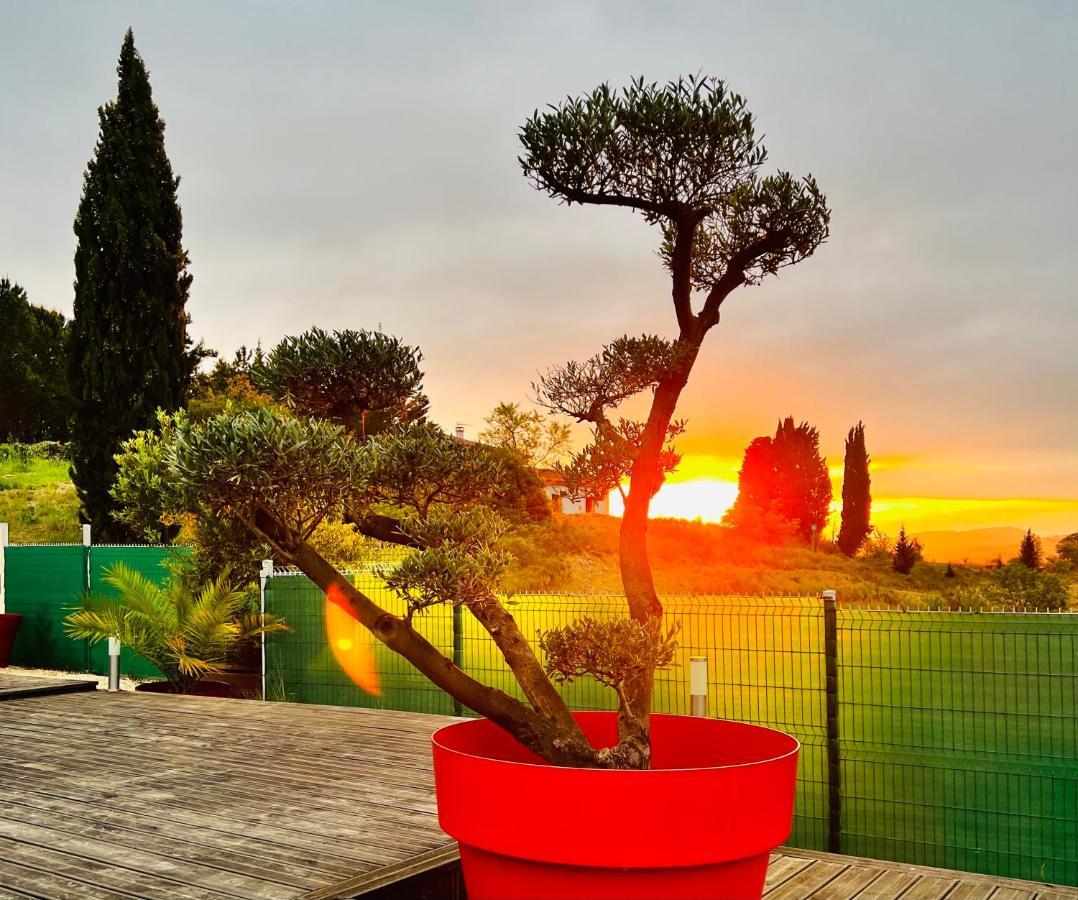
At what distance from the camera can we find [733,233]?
3.62m

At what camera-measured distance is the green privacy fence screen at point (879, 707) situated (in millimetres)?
5398

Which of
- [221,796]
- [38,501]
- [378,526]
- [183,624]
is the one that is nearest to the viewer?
[378,526]

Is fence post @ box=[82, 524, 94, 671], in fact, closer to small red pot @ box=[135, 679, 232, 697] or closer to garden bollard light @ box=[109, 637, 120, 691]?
small red pot @ box=[135, 679, 232, 697]

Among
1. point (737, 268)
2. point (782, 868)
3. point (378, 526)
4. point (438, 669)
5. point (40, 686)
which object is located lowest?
point (40, 686)

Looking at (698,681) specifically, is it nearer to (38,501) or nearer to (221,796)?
(221,796)

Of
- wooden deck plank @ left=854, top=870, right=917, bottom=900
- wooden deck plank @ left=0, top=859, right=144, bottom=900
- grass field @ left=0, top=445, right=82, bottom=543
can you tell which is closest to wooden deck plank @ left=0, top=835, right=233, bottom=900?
wooden deck plank @ left=0, top=859, right=144, bottom=900

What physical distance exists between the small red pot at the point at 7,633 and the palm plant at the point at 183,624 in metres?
3.19

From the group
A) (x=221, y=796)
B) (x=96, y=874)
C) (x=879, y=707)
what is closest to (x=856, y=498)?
(x=879, y=707)

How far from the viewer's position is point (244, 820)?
170 inches

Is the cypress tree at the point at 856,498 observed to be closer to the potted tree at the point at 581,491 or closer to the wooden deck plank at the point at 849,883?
the wooden deck plank at the point at 849,883

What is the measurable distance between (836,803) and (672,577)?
18.5 metres

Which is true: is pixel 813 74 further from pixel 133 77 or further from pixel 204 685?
pixel 133 77

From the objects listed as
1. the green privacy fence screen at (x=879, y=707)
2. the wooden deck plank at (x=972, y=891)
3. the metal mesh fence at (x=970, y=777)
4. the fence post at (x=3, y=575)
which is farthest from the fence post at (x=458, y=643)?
the fence post at (x=3, y=575)

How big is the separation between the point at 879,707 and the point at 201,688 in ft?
20.8
